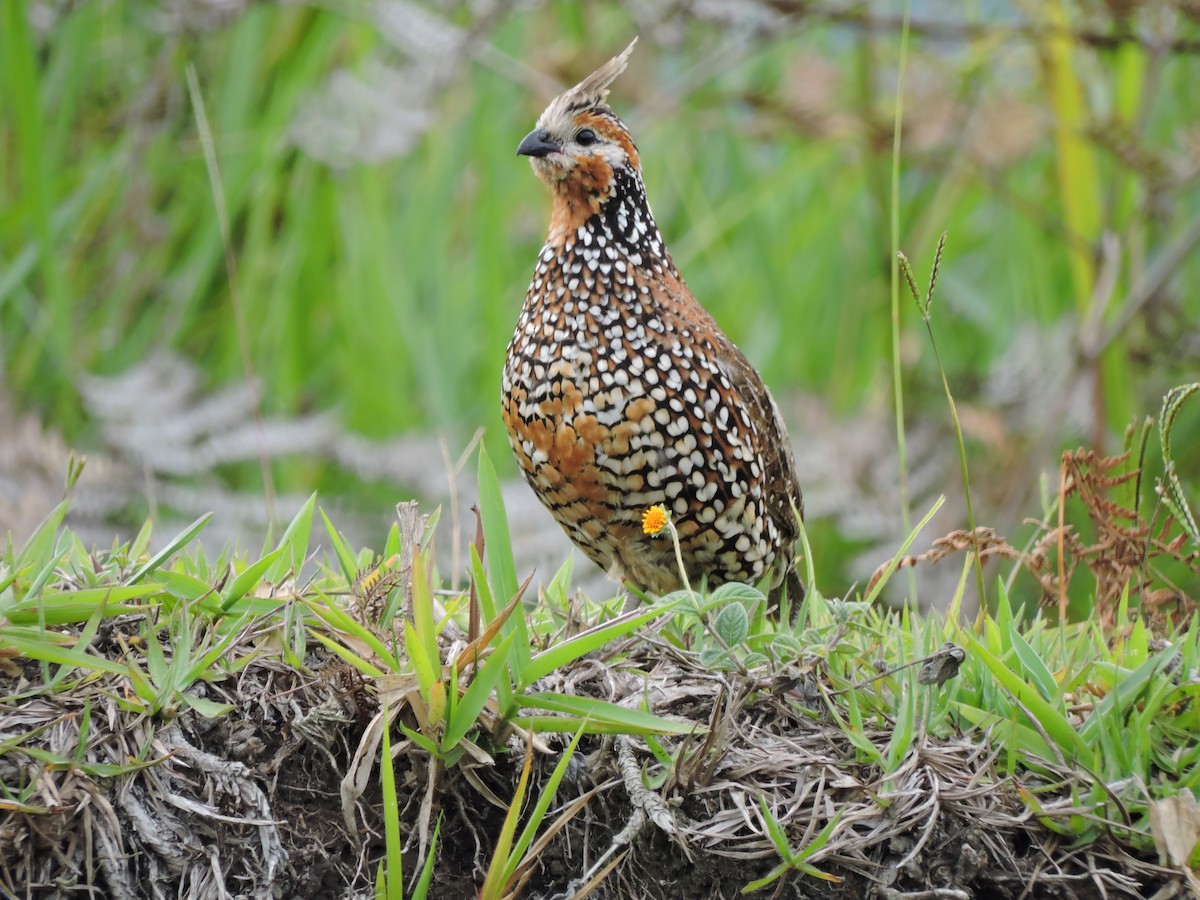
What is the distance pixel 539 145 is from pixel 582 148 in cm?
13

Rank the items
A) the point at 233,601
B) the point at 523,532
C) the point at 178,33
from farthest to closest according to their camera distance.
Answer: the point at 178,33 → the point at 523,532 → the point at 233,601

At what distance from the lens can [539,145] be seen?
3627 mm

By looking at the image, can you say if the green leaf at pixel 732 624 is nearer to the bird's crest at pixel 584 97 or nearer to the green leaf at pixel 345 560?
the green leaf at pixel 345 560

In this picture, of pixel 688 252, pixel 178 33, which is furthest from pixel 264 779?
pixel 178 33

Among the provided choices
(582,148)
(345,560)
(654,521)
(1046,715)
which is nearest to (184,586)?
(345,560)

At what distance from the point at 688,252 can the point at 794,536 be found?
3.07 meters

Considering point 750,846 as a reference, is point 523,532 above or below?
below

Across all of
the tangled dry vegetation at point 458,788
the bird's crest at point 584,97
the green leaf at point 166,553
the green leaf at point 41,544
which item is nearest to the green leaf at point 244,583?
the tangled dry vegetation at point 458,788

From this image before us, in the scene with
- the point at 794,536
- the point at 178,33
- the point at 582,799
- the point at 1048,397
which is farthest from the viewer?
the point at 178,33

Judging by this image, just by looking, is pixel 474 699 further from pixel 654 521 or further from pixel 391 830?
pixel 654 521

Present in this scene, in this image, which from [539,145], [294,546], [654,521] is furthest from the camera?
[539,145]

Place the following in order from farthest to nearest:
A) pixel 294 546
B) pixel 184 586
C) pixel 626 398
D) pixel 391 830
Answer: pixel 626 398 → pixel 294 546 → pixel 184 586 → pixel 391 830

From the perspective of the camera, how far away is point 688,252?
21.8 feet

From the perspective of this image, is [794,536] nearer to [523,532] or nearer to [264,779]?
[264,779]
